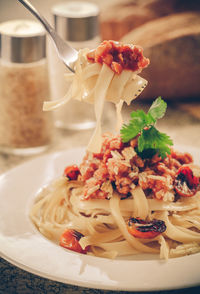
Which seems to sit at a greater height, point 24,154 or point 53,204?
point 53,204

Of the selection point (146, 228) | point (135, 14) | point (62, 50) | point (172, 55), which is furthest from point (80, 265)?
point (135, 14)

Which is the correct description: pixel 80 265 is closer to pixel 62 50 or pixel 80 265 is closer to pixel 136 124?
pixel 136 124

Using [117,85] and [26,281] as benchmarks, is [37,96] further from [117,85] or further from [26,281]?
[26,281]

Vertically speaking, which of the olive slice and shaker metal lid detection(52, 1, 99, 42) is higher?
shaker metal lid detection(52, 1, 99, 42)

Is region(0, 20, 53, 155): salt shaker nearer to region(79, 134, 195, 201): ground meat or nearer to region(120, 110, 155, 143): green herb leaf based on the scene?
region(79, 134, 195, 201): ground meat

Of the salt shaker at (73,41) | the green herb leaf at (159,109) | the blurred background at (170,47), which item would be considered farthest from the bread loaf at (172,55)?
the green herb leaf at (159,109)

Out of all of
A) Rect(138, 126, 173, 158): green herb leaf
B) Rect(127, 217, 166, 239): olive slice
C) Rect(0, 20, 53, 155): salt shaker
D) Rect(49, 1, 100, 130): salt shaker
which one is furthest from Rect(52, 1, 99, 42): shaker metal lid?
Rect(127, 217, 166, 239): olive slice

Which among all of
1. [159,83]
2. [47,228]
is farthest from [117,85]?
[159,83]
